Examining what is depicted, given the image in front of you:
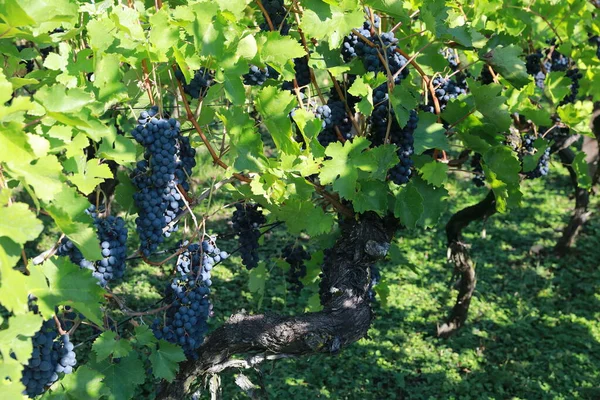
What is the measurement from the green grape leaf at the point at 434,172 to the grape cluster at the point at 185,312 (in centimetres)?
105

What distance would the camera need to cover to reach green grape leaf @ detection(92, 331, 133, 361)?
2.30 meters

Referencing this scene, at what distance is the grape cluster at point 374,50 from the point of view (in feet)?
8.91

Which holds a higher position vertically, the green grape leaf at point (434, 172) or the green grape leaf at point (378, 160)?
the green grape leaf at point (378, 160)

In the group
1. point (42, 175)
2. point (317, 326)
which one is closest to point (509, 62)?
point (317, 326)

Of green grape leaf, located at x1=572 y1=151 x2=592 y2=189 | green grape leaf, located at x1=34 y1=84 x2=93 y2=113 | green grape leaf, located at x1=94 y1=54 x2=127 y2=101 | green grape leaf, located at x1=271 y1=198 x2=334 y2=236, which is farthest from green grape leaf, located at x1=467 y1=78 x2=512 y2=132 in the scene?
green grape leaf, located at x1=34 y1=84 x2=93 y2=113

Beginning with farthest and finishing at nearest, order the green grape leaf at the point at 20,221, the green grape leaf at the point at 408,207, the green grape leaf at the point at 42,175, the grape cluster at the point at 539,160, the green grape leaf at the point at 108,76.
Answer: the grape cluster at the point at 539,160
the green grape leaf at the point at 408,207
the green grape leaf at the point at 108,76
the green grape leaf at the point at 42,175
the green grape leaf at the point at 20,221

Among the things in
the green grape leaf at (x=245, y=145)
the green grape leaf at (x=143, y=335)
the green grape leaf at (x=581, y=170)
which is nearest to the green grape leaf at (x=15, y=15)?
the green grape leaf at (x=245, y=145)

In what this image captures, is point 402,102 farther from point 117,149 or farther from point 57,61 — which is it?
point 57,61

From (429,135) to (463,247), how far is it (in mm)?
1950

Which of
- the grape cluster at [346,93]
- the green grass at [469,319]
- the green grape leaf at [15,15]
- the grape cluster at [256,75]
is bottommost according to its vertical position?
the green grass at [469,319]

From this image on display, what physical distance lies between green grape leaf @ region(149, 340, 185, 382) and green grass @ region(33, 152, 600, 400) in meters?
1.22

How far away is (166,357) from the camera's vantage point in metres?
2.47

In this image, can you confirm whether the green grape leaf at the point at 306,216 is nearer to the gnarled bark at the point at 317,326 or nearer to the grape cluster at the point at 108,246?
the gnarled bark at the point at 317,326

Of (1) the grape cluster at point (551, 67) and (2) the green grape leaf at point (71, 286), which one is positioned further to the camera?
(1) the grape cluster at point (551, 67)
